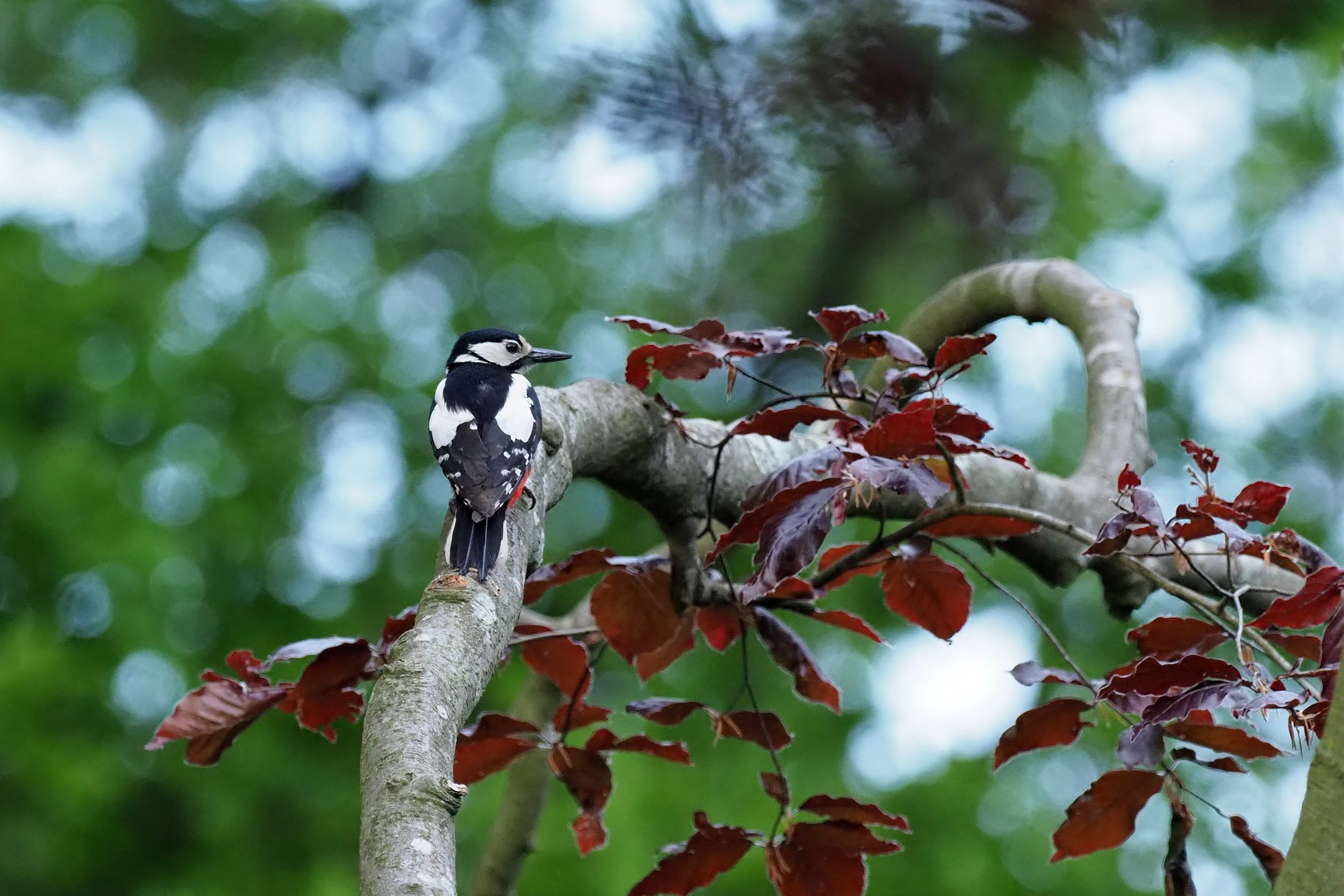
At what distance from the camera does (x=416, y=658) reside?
142 centimetres

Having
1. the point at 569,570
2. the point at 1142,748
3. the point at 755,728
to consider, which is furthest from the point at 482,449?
the point at 1142,748

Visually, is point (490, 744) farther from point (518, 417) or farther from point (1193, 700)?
point (1193, 700)

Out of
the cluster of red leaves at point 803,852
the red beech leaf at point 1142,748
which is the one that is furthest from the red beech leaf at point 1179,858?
the cluster of red leaves at point 803,852

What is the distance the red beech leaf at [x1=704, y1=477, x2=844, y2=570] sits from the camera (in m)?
1.81

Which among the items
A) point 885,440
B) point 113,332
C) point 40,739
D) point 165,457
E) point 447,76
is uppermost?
point 447,76

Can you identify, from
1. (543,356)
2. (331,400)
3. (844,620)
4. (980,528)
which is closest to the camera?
(980,528)

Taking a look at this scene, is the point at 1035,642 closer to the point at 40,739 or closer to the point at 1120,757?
the point at 40,739

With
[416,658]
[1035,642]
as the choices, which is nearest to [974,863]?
[1035,642]

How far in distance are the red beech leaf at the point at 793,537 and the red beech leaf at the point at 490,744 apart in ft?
1.65

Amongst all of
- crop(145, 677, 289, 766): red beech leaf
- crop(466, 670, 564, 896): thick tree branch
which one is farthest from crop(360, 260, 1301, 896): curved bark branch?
crop(466, 670, 564, 896): thick tree branch

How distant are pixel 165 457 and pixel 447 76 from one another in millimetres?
2753

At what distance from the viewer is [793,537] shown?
1.79 m

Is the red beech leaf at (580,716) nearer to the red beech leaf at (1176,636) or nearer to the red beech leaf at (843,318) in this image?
the red beech leaf at (843,318)

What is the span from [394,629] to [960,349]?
2.86ft
